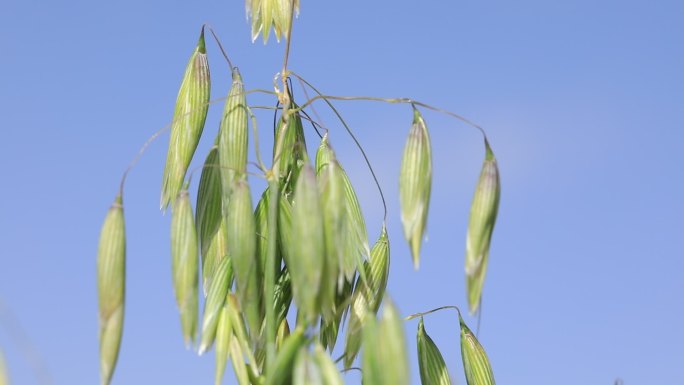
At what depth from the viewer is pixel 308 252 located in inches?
52.2

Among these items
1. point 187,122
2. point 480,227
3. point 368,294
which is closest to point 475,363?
point 368,294

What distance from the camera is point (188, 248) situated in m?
1.48

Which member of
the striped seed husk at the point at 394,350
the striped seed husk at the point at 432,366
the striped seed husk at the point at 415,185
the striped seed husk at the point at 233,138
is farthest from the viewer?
the striped seed husk at the point at 432,366

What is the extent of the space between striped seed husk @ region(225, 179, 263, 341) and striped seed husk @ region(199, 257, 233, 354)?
59mm

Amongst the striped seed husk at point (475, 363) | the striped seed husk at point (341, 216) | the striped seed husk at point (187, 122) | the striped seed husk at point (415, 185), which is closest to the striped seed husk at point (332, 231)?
the striped seed husk at point (341, 216)

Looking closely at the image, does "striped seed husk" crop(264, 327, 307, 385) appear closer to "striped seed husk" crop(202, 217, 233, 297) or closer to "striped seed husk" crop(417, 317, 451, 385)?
"striped seed husk" crop(202, 217, 233, 297)

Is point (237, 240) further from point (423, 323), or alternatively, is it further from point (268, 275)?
point (423, 323)

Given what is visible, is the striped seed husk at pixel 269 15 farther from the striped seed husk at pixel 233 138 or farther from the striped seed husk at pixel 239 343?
the striped seed husk at pixel 239 343

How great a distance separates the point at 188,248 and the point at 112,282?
5.6 inches

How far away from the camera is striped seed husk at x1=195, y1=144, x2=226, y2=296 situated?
5.54 ft

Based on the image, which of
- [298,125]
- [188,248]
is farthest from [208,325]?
[298,125]

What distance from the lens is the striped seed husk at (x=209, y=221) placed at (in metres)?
1.69

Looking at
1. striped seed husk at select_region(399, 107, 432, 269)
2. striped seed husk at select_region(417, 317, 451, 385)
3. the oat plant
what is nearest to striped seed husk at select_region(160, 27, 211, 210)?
the oat plant

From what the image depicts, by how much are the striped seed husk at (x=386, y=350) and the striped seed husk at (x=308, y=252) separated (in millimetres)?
90
